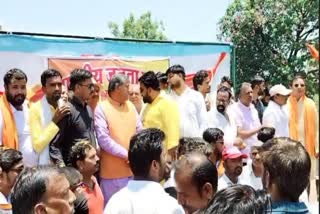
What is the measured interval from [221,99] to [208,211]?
4287 millimetres

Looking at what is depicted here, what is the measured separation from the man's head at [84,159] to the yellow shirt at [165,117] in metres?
1.34

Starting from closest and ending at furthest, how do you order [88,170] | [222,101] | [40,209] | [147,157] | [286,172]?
[40,209]
[286,172]
[147,157]
[88,170]
[222,101]

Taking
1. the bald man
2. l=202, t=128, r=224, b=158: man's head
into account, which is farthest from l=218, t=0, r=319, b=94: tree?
l=202, t=128, r=224, b=158: man's head

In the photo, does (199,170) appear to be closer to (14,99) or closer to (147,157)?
(147,157)

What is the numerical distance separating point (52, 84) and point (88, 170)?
97 centimetres

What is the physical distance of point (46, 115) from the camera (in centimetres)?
476

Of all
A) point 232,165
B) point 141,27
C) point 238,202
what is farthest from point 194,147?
point 141,27

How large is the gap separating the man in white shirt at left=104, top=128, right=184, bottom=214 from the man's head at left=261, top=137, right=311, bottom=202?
582 mm

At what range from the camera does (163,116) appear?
18.0 ft

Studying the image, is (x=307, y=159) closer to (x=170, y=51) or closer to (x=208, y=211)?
(x=208, y=211)

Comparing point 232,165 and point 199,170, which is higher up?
point 199,170

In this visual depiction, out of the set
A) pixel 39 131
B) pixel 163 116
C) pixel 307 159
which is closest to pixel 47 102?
pixel 39 131

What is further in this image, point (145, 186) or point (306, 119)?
point (306, 119)

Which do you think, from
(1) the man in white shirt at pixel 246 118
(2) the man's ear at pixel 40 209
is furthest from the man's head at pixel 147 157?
(1) the man in white shirt at pixel 246 118
